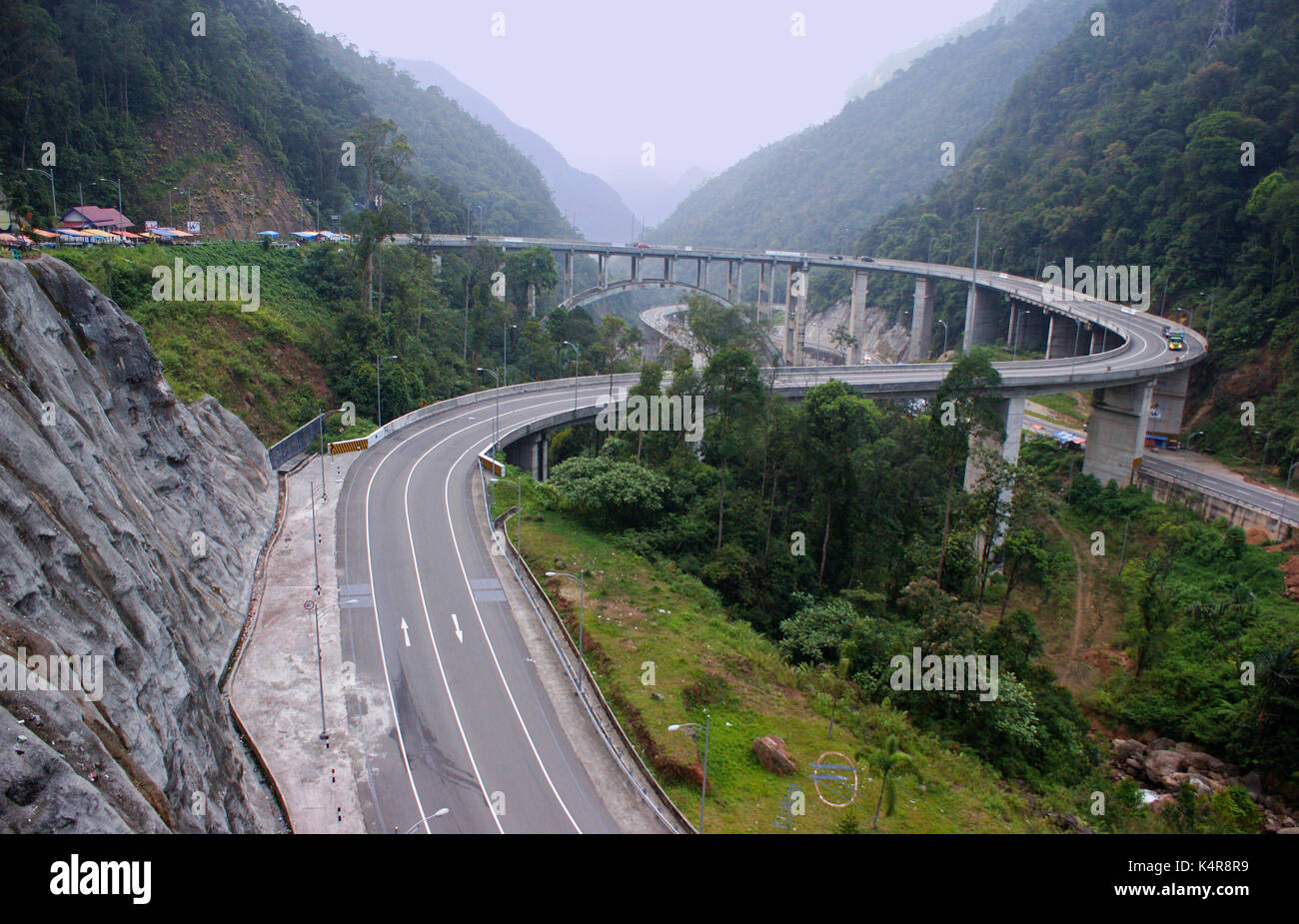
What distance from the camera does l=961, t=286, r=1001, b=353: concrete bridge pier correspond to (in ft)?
314

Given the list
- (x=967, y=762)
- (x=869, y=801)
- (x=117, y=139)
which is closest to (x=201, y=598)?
(x=869, y=801)

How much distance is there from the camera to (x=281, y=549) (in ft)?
123

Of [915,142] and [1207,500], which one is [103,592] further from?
[915,142]

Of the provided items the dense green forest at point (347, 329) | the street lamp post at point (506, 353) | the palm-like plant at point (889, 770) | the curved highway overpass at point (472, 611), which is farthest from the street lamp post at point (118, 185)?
the palm-like plant at point (889, 770)

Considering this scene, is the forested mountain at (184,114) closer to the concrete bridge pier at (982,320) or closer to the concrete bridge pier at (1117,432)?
the concrete bridge pier at (982,320)

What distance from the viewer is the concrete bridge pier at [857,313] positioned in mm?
118562

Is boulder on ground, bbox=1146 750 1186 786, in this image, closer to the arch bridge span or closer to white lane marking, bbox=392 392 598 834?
white lane marking, bbox=392 392 598 834

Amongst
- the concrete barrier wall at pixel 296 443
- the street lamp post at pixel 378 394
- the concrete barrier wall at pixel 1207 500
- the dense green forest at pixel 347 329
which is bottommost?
the concrete barrier wall at pixel 1207 500

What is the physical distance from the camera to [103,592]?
19250 mm

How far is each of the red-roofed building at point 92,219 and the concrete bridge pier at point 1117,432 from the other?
75.7 meters

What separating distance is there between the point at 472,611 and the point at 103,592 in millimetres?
16056

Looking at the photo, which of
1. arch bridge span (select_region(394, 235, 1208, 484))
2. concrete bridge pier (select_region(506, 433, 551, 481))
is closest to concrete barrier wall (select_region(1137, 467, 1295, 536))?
arch bridge span (select_region(394, 235, 1208, 484))

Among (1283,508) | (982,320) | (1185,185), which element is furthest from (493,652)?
(982,320)

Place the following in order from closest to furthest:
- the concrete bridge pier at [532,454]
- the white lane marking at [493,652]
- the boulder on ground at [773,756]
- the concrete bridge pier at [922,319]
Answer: the white lane marking at [493,652] → the boulder on ground at [773,756] → the concrete bridge pier at [532,454] → the concrete bridge pier at [922,319]
